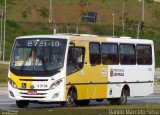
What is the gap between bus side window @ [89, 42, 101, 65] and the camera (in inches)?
1102

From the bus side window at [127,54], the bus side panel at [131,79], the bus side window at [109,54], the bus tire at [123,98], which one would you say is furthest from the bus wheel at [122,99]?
the bus side window at [109,54]

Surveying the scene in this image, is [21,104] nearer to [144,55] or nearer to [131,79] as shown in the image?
[131,79]

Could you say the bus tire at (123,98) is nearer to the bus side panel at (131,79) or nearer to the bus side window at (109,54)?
the bus side panel at (131,79)

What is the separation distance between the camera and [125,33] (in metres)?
104

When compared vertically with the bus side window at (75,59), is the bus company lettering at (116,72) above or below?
below

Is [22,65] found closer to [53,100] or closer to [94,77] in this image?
[53,100]

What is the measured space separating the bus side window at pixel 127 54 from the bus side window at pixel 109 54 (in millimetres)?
411

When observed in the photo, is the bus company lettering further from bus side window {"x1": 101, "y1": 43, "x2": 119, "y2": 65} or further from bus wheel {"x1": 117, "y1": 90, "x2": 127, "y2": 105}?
bus wheel {"x1": 117, "y1": 90, "x2": 127, "y2": 105}

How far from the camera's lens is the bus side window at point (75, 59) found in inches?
1034

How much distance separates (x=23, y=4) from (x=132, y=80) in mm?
83329

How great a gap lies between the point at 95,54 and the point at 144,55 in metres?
4.47

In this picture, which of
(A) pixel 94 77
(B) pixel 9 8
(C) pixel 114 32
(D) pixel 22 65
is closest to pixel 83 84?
(A) pixel 94 77

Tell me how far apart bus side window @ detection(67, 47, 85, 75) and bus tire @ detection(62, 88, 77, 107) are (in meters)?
0.77

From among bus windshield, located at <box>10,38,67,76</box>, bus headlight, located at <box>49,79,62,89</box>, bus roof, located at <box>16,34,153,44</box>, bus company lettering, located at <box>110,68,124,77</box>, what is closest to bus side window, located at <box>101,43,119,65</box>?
bus roof, located at <box>16,34,153,44</box>
